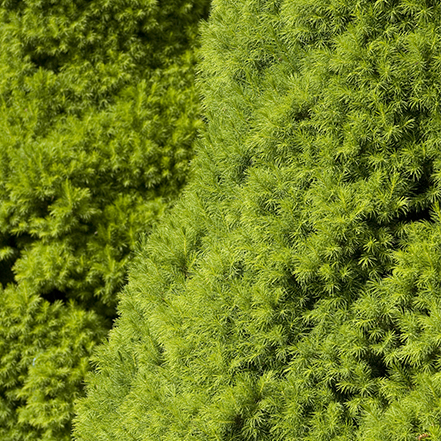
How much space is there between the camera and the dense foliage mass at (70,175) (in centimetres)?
359

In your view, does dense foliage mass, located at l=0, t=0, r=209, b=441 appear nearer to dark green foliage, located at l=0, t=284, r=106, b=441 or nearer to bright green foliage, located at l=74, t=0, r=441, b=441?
dark green foliage, located at l=0, t=284, r=106, b=441

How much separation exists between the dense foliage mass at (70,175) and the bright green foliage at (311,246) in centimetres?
94

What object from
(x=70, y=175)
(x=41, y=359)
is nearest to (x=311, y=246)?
(x=70, y=175)

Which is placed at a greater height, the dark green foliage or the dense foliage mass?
the dense foliage mass

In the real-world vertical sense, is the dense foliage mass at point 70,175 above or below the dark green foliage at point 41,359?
above

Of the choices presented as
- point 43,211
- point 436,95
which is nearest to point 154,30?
point 43,211

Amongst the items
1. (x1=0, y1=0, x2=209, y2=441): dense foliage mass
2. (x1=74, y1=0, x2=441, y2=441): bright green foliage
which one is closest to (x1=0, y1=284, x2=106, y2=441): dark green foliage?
(x1=0, y1=0, x2=209, y2=441): dense foliage mass

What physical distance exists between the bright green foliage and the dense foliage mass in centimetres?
94

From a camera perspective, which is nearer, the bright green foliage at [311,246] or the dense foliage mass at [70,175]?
the bright green foliage at [311,246]

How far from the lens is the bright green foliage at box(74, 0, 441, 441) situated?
2277 millimetres

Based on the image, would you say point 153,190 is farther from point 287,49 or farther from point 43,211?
point 287,49

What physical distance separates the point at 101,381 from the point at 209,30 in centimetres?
210

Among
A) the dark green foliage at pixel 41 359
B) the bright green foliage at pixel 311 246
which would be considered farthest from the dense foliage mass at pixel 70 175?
the bright green foliage at pixel 311 246

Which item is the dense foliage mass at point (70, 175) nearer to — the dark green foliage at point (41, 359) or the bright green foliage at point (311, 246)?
the dark green foliage at point (41, 359)
